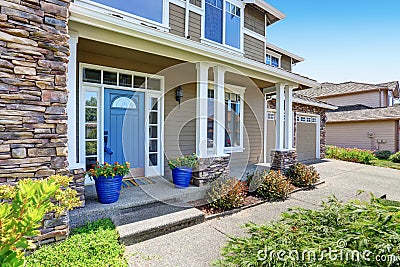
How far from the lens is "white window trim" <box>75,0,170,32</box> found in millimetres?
4620

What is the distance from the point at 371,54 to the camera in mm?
10742

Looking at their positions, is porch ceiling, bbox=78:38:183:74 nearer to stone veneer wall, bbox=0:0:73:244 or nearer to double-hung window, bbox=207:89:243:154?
stone veneer wall, bbox=0:0:73:244

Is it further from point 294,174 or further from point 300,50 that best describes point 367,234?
point 300,50

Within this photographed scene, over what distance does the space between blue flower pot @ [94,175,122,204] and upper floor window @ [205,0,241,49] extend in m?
5.15

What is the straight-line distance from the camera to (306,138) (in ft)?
34.9

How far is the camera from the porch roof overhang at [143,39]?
135 inches

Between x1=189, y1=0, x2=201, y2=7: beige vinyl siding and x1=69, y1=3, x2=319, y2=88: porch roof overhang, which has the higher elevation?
x1=189, y1=0, x2=201, y2=7: beige vinyl siding

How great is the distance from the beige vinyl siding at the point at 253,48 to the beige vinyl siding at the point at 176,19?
270 cm

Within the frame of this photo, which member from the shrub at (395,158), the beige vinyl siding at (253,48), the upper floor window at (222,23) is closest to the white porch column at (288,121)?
the beige vinyl siding at (253,48)

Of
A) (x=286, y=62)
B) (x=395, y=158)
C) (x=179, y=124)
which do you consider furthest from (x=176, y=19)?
(x=395, y=158)

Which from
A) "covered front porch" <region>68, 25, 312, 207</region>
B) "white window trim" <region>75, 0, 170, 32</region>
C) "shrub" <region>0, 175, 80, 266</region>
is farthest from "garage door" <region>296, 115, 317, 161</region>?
"shrub" <region>0, 175, 80, 266</region>

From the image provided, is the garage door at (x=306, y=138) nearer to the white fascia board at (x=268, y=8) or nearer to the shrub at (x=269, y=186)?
the white fascia board at (x=268, y=8)

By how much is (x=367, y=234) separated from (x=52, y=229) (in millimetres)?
3447

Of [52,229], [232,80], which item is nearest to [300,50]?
[232,80]
